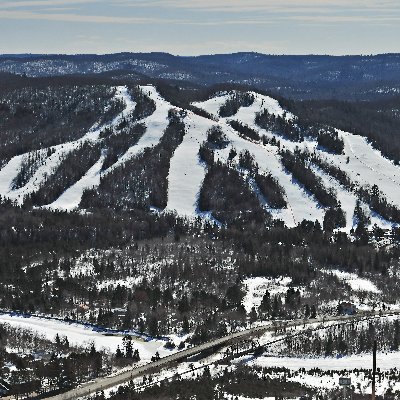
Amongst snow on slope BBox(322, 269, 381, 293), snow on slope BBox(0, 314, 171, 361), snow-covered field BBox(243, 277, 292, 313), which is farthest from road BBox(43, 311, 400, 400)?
snow on slope BBox(322, 269, 381, 293)

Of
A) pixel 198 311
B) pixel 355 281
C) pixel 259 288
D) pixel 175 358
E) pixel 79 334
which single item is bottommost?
pixel 79 334

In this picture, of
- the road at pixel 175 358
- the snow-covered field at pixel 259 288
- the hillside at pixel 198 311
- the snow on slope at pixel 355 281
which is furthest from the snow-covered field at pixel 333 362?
the snow on slope at pixel 355 281

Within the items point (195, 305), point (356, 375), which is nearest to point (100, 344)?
point (195, 305)

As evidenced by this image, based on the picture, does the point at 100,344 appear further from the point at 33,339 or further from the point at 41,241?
the point at 41,241

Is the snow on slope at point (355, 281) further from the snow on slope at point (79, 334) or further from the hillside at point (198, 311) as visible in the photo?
the snow on slope at point (79, 334)

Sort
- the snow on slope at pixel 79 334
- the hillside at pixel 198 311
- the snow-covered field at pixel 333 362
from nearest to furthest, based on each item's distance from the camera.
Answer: the hillside at pixel 198 311 → the snow-covered field at pixel 333 362 → the snow on slope at pixel 79 334

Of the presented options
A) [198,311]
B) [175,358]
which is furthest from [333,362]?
[198,311]

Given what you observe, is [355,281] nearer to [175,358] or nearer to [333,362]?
[333,362]
